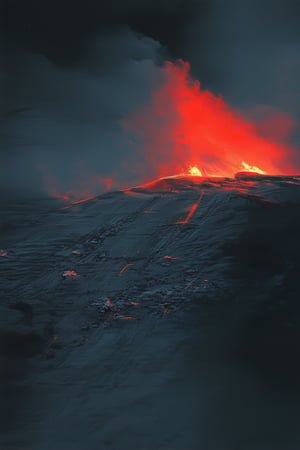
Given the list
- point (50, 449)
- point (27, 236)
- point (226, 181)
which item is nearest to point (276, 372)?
point (50, 449)

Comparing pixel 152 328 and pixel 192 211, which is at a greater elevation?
pixel 192 211

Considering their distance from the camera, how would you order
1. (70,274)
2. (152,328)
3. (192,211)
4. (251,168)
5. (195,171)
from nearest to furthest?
(152,328), (70,274), (192,211), (195,171), (251,168)

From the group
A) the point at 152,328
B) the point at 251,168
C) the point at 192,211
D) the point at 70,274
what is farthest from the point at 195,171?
the point at 152,328

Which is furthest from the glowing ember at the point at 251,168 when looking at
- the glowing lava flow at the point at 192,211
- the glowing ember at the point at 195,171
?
the glowing lava flow at the point at 192,211

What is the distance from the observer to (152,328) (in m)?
1.57

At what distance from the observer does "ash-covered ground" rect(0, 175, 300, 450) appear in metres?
1.14

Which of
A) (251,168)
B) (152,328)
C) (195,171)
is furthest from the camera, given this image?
(251,168)

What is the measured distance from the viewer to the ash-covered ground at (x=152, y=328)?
114 centimetres

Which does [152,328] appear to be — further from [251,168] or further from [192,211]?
[251,168]

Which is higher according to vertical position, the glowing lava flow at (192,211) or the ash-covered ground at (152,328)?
the glowing lava flow at (192,211)

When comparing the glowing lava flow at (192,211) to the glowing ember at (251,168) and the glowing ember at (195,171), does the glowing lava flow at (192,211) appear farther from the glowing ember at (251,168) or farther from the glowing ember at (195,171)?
the glowing ember at (251,168)

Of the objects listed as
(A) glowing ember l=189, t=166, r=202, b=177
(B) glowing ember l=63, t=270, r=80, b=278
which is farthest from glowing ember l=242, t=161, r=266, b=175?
(B) glowing ember l=63, t=270, r=80, b=278

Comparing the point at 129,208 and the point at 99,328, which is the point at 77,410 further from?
the point at 129,208

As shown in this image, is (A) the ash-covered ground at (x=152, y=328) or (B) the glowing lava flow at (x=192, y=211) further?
(B) the glowing lava flow at (x=192, y=211)
